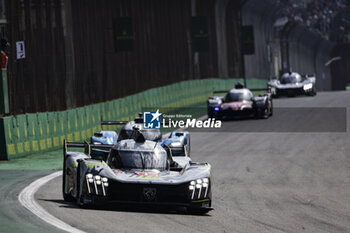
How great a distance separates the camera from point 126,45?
3123cm

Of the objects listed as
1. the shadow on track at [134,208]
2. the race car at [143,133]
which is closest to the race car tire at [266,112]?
the race car at [143,133]

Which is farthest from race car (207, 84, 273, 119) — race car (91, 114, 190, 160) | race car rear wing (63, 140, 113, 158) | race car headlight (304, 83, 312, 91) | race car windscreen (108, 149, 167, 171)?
race car windscreen (108, 149, 167, 171)

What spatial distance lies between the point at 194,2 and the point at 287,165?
31.1 m

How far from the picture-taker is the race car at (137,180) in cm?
1136

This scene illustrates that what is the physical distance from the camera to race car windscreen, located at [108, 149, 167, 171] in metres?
12.5

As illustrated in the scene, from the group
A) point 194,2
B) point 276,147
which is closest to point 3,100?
point 276,147

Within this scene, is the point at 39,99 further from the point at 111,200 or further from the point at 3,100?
the point at 111,200

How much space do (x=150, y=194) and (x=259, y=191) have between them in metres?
3.58

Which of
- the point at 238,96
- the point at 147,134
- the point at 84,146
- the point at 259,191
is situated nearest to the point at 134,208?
the point at 84,146

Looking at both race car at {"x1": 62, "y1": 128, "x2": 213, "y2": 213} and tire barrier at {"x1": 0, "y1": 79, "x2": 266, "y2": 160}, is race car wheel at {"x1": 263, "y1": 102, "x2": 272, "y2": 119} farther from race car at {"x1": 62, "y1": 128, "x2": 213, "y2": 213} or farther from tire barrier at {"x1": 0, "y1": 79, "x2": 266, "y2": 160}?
race car at {"x1": 62, "y1": 128, "x2": 213, "y2": 213}

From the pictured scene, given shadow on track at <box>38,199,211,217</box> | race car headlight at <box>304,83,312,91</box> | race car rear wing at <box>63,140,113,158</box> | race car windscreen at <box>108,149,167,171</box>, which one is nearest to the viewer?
shadow on track at <box>38,199,211,217</box>

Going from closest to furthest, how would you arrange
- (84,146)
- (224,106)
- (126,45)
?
1. (84,146)
2. (126,45)
3. (224,106)

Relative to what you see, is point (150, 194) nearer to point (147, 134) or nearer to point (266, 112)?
point (147, 134)

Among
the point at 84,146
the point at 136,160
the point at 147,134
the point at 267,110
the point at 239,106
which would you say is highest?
the point at 84,146
